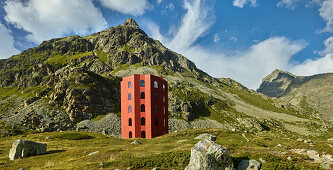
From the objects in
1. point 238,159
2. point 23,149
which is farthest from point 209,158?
point 23,149

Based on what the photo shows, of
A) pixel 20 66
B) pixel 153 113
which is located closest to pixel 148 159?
pixel 153 113

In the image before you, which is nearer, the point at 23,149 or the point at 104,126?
the point at 23,149

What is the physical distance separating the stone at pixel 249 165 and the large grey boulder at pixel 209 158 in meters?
1.21

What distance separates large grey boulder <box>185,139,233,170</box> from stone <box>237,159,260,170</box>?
121 centimetres

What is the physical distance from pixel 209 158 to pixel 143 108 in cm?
3980

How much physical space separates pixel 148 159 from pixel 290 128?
141772mm

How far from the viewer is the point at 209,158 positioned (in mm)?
12758

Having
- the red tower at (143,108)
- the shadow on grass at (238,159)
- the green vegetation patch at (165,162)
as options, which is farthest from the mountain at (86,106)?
the shadow on grass at (238,159)

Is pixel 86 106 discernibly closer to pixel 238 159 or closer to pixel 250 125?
pixel 238 159

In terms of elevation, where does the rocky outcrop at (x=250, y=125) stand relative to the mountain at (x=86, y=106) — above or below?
below

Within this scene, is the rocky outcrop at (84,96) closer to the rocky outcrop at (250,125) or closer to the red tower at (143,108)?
the red tower at (143,108)

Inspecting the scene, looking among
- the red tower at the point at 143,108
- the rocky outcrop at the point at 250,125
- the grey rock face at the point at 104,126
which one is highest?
the red tower at the point at 143,108

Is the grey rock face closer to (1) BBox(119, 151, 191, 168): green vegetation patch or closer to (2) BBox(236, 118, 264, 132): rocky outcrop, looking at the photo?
(1) BBox(119, 151, 191, 168): green vegetation patch

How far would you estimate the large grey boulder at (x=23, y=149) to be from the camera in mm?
21656
